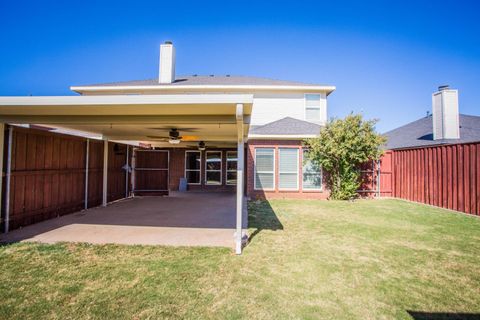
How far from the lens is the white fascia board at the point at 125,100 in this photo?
424 cm

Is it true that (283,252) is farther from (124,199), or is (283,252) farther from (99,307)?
(124,199)

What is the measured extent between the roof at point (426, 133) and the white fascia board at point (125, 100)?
12.0m

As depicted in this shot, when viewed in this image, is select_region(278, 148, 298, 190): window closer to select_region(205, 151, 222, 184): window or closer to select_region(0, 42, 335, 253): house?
select_region(0, 42, 335, 253): house

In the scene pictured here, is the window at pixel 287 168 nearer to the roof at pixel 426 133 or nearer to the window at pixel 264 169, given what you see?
the window at pixel 264 169

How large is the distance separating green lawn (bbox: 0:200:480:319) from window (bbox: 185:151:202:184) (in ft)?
36.1

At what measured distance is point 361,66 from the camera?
14195 millimetres

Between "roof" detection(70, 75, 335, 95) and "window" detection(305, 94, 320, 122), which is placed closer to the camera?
"roof" detection(70, 75, 335, 95)

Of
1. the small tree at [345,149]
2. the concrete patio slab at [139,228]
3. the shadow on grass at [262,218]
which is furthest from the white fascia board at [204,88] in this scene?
the concrete patio slab at [139,228]

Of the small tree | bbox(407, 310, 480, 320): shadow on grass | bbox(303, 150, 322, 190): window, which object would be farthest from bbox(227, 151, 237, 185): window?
bbox(407, 310, 480, 320): shadow on grass

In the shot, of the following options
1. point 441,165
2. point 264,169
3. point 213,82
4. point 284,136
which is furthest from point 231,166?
point 441,165

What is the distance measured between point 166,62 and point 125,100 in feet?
41.8

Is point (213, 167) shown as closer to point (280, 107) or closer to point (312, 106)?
point (280, 107)

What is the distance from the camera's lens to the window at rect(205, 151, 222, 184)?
52.8 feet

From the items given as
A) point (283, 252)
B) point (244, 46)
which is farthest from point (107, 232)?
point (244, 46)
